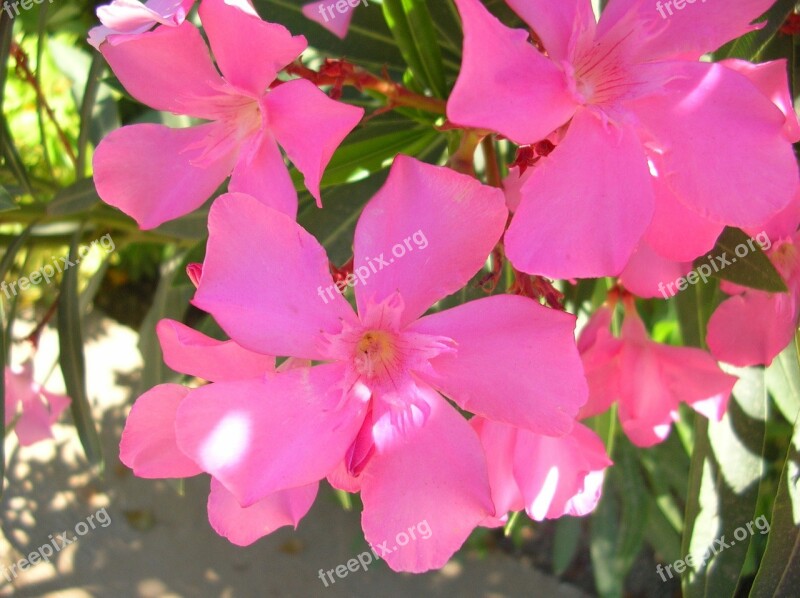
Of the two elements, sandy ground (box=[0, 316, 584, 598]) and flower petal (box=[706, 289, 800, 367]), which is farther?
sandy ground (box=[0, 316, 584, 598])

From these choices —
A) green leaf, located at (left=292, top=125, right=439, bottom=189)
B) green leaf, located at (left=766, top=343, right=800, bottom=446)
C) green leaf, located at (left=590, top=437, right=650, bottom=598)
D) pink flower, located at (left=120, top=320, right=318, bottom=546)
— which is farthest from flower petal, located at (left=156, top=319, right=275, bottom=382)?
green leaf, located at (left=590, top=437, right=650, bottom=598)

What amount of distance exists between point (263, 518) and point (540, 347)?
32 cm

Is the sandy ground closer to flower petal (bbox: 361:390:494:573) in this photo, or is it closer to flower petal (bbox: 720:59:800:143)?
flower petal (bbox: 361:390:494:573)

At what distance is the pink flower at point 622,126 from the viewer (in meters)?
0.54

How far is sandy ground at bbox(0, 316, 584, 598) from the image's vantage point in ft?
7.82

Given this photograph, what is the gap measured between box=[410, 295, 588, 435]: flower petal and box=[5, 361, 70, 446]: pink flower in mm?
1128

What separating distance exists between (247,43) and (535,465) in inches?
18.7

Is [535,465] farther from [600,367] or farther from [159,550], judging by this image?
[159,550]

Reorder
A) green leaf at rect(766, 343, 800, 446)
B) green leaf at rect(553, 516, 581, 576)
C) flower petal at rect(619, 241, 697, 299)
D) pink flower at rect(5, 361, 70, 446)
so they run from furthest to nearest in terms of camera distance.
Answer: green leaf at rect(553, 516, 581, 576), pink flower at rect(5, 361, 70, 446), green leaf at rect(766, 343, 800, 446), flower petal at rect(619, 241, 697, 299)

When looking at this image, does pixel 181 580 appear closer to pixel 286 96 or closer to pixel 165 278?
pixel 165 278

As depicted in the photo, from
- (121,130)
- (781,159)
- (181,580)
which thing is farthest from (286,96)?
(181,580)

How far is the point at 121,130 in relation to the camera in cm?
71

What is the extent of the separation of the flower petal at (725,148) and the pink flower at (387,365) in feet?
0.49

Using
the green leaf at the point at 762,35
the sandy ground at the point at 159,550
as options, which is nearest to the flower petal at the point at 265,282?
the green leaf at the point at 762,35
